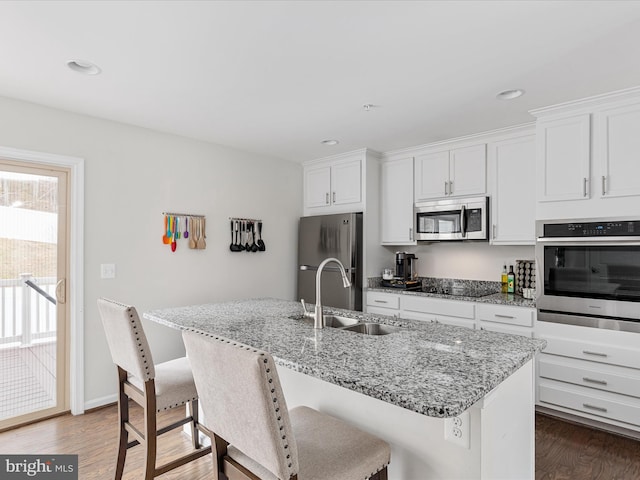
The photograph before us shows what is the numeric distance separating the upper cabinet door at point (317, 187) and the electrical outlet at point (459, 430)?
3282 millimetres

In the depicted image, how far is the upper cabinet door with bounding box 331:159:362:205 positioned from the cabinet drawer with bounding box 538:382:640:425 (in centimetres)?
237

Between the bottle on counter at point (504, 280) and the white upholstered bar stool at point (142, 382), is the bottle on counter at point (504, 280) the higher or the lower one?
the higher one

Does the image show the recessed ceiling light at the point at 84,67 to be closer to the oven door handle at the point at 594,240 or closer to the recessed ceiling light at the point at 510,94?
the recessed ceiling light at the point at 510,94

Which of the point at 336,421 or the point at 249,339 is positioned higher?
the point at 249,339

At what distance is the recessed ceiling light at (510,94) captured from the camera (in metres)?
2.57

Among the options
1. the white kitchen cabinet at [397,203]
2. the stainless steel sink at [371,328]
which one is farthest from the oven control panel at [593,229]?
the stainless steel sink at [371,328]

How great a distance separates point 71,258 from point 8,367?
0.86 m

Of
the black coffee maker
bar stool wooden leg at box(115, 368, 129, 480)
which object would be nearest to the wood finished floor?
bar stool wooden leg at box(115, 368, 129, 480)

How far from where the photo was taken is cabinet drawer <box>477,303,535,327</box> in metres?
3.02

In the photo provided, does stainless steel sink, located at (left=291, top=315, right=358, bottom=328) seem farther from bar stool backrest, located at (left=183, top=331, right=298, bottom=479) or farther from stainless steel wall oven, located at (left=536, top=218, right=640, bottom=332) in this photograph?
stainless steel wall oven, located at (left=536, top=218, right=640, bottom=332)

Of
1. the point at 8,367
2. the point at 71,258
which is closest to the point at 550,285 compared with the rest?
the point at 71,258

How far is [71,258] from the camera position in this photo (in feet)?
9.87

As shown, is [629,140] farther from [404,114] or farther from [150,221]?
[150,221]

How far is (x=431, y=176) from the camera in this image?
3879mm
